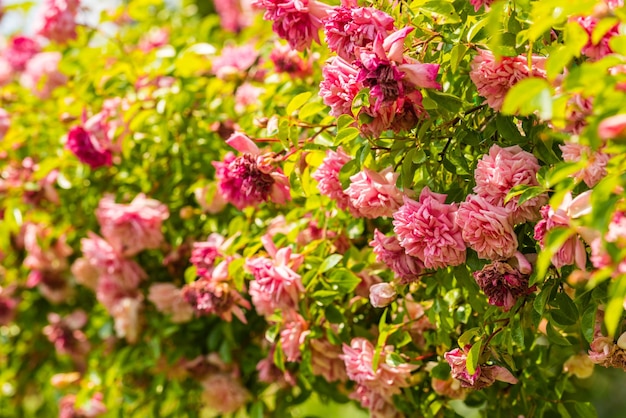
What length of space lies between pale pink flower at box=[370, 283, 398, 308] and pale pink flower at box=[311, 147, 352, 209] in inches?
5.5

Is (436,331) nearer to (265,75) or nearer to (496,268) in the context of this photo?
(496,268)

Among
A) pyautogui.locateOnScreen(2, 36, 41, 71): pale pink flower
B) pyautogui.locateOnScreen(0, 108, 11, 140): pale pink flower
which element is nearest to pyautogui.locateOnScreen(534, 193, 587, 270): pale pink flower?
pyautogui.locateOnScreen(0, 108, 11, 140): pale pink flower

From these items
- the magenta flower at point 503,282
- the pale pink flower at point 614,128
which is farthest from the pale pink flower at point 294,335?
the pale pink flower at point 614,128

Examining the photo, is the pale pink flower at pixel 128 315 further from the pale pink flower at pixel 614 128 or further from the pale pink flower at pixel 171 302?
the pale pink flower at pixel 614 128

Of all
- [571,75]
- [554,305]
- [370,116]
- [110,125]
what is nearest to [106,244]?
[110,125]

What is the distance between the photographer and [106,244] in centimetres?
171

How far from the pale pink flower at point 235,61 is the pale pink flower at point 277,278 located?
585 mm

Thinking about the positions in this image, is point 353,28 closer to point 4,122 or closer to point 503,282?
point 503,282

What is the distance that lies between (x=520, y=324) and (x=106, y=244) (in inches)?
39.0

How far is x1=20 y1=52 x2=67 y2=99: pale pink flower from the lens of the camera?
Answer: 2.08 metres

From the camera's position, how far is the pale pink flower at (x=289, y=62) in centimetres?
154

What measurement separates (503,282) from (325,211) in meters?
0.42

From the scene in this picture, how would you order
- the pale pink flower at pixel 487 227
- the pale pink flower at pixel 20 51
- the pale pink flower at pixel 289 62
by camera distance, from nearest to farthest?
the pale pink flower at pixel 487 227
the pale pink flower at pixel 289 62
the pale pink flower at pixel 20 51

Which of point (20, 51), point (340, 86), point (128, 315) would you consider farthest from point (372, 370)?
point (20, 51)
